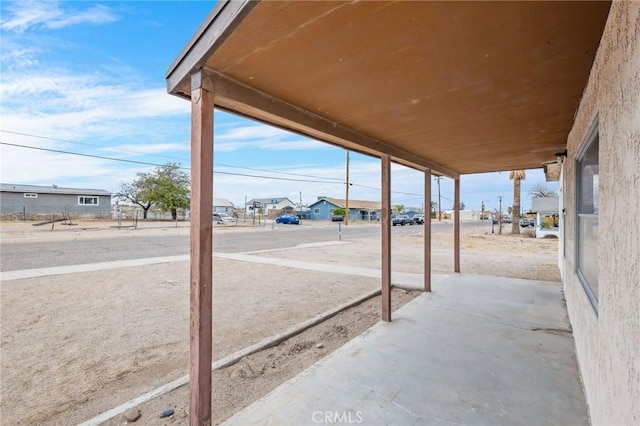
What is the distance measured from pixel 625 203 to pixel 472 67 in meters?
1.22

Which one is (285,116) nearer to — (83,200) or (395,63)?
(395,63)

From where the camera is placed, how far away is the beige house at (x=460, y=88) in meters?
1.36

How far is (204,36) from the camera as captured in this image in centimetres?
181

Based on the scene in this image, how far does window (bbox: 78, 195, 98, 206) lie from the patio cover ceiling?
132 ft

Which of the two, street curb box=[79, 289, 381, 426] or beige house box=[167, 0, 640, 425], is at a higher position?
beige house box=[167, 0, 640, 425]

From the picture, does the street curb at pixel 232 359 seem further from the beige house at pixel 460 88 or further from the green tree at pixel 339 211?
the green tree at pixel 339 211

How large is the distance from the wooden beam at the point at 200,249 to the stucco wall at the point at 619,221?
2174mm

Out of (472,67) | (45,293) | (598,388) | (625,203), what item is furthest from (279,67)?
(45,293)

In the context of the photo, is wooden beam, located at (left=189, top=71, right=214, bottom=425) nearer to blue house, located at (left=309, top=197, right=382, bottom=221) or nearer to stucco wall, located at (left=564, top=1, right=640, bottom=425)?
stucco wall, located at (left=564, top=1, right=640, bottom=425)

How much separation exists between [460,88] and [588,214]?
5.57 ft

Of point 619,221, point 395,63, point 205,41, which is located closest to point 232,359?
point 205,41

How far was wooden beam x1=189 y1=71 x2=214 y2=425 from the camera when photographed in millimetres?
2068

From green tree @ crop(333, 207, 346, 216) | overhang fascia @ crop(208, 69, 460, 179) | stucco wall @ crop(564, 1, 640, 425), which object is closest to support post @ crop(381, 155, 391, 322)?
overhang fascia @ crop(208, 69, 460, 179)

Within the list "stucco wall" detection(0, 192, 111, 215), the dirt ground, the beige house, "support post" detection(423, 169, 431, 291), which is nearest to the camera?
the beige house
